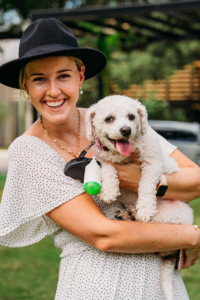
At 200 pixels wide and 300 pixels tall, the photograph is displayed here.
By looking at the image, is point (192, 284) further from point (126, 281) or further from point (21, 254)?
point (126, 281)

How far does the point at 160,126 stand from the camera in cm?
988

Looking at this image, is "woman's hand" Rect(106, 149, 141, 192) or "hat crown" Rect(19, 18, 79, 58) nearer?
"hat crown" Rect(19, 18, 79, 58)

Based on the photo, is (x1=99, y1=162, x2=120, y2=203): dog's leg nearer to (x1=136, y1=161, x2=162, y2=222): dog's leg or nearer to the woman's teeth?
(x1=136, y1=161, x2=162, y2=222): dog's leg

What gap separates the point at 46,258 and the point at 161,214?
3519 millimetres

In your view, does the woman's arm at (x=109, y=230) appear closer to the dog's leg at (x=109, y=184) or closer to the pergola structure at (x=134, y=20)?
the dog's leg at (x=109, y=184)

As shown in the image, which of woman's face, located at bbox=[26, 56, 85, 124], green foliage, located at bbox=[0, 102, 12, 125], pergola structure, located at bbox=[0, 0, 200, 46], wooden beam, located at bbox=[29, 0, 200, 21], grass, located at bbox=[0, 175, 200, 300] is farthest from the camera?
green foliage, located at bbox=[0, 102, 12, 125]

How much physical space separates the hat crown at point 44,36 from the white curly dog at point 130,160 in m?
0.47

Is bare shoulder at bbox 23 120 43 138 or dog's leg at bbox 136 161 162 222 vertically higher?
bare shoulder at bbox 23 120 43 138

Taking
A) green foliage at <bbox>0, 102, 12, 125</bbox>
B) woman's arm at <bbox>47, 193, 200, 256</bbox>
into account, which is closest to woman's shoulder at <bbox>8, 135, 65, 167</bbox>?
woman's arm at <bbox>47, 193, 200, 256</bbox>

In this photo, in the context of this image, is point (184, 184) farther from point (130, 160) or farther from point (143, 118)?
point (143, 118)

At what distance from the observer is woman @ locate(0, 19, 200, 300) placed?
5.91 feet

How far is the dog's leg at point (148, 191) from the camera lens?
77.5 inches

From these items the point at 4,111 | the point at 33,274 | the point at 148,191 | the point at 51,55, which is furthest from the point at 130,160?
the point at 4,111

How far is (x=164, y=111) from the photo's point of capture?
38.3 ft
